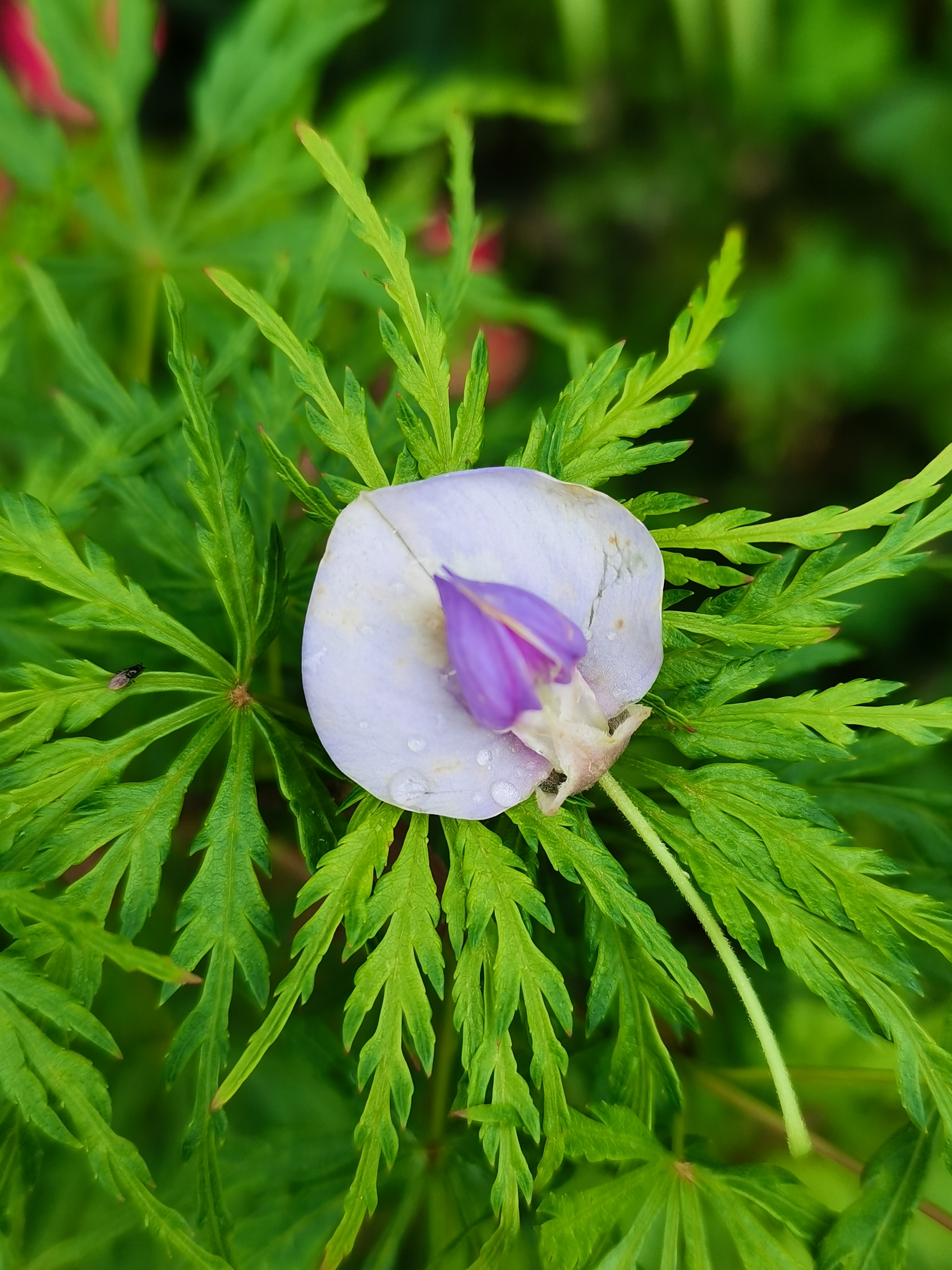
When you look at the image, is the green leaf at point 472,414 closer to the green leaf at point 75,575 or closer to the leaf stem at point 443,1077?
the green leaf at point 75,575

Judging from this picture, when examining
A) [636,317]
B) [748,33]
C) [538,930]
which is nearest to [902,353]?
[636,317]

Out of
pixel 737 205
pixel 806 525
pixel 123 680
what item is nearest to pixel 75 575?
pixel 123 680

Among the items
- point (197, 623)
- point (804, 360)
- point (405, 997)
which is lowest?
point (405, 997)

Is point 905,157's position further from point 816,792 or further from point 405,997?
point 405,997

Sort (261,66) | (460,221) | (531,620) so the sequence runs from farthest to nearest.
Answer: (261,66) → (460,221) → (531,620)

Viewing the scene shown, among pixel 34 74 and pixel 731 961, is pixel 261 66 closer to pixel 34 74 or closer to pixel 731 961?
pixel 34 74

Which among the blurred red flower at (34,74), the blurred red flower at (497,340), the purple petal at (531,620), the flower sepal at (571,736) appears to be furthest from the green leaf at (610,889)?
the blurred red flower at (34,74)

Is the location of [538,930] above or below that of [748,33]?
below
